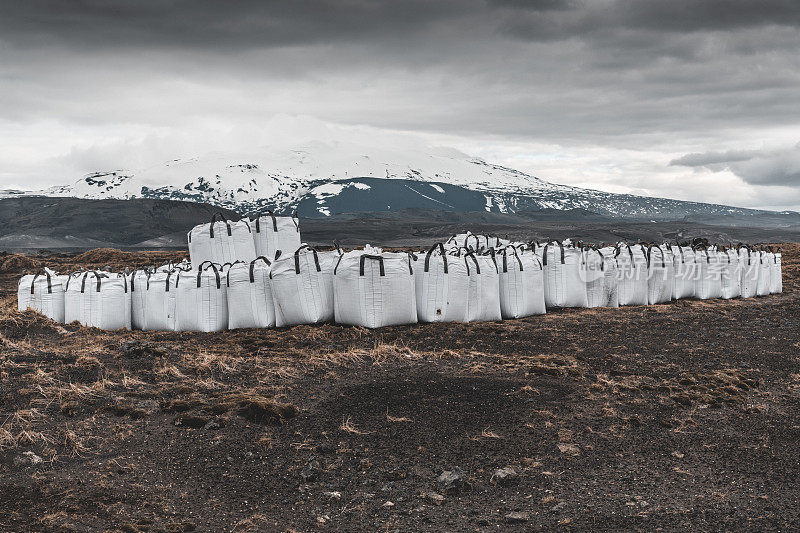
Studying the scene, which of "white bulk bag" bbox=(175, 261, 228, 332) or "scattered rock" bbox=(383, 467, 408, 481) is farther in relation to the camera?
"white bulk bag" bbox=(175, 261, 228, 332)

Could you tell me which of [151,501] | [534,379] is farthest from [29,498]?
[534,379]

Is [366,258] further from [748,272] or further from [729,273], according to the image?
[748,272]

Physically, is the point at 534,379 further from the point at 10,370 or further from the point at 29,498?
the point at 10,370

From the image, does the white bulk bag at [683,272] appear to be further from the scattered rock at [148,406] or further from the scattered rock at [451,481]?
the scattered rock at [148,406]

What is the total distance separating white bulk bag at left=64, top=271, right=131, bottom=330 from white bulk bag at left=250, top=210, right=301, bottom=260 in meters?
2.61

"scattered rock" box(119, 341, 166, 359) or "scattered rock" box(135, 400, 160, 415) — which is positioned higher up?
"scattered rock" box(119, 341, 166, 359)

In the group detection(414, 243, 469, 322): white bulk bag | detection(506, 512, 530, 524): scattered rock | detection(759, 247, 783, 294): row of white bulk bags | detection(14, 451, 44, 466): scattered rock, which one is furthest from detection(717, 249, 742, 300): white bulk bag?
detection(14, 451, 44, 466): scattered rock

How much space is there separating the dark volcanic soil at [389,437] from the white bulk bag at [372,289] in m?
1.16

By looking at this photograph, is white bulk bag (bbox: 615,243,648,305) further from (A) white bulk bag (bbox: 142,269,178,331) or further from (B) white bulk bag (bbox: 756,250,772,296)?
(A) white bulk bag (bbox: 142,269,178,331)

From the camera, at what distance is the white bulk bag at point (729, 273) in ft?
48.8

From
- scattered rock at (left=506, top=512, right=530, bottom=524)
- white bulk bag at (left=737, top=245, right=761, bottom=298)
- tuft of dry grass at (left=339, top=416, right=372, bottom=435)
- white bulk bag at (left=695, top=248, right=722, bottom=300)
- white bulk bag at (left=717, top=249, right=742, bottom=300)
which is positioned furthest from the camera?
white bulk bag at (left=737, top=245, right=761, bottom=298)

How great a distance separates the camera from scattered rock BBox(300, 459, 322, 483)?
4.14 metres

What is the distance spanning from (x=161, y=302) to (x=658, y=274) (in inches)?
401

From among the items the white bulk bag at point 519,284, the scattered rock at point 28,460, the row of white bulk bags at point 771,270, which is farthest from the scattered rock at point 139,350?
the row of white bulk bags at point 771,270
